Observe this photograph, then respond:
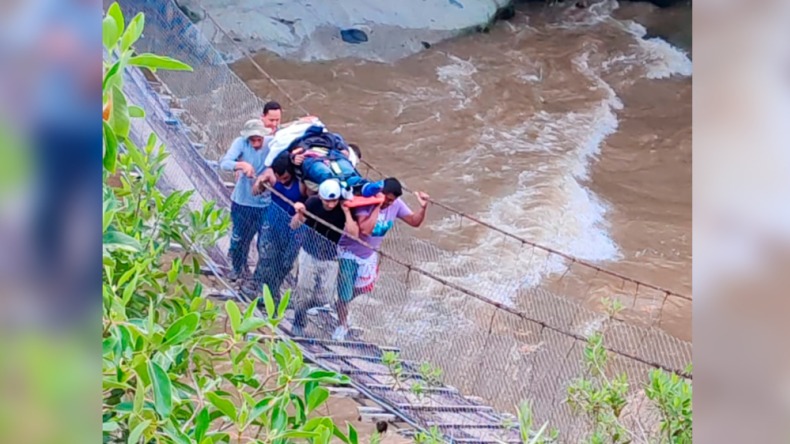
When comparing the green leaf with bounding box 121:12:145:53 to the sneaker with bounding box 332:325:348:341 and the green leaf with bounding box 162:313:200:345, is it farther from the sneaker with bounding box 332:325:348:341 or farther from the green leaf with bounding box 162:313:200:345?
the sneaker with bounding box 332:325:348:341

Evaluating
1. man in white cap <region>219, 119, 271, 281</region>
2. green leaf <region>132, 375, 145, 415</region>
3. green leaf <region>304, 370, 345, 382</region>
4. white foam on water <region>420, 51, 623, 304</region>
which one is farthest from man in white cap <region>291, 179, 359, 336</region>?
green leaf <region>132, 375, 145, 415</region>

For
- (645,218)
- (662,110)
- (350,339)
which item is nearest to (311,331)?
(350,339)

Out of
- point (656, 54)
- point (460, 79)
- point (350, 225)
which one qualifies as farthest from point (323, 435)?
point (656, 54)

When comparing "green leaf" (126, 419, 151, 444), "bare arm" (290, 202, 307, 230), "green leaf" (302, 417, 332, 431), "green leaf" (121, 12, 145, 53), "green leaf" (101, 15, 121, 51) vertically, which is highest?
"green leaf" (101, 15, 121, 51)

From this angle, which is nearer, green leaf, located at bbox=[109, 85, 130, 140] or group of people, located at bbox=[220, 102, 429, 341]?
green leaf, located at bbox=[109, 85, 130, 140]

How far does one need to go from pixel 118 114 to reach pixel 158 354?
212mm

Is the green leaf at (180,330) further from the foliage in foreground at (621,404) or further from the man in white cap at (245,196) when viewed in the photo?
the man in white cap at (245,196)

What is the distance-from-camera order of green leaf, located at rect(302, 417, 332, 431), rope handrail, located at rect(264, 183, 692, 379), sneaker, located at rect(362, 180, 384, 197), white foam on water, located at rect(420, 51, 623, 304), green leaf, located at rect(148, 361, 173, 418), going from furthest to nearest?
white foam on water, located at rect(420, 51, 623, 304)
sneaker, located at rect(362, 180, 384, 197)
rope handrail, located at rect(264, 183, 692, 379)
green leaf, located at rect(302, 417, 332, 431)
green leaf, located at rect(148, 361, 173, 418)

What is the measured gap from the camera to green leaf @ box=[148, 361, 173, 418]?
51 cm

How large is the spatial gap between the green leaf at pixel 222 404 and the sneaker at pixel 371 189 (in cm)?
152

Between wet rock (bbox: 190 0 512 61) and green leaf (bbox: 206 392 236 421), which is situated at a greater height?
green leaf (bbox: 206 392 236 421)

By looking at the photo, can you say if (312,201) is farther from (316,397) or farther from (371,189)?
(316,397)

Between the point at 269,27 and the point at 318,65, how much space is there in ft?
0.81

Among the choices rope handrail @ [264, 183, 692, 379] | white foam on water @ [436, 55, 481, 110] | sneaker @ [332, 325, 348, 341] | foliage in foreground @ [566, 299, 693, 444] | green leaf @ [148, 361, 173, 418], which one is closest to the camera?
green leaf @ [148, 361, 173, 418]
